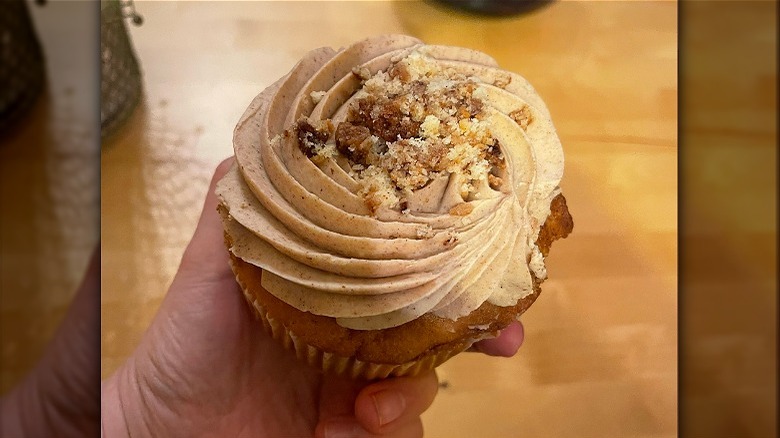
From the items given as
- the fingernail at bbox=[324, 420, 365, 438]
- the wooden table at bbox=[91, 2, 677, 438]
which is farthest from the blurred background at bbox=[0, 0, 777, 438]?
the fingernail at bbox=[324, 420, 365, 438]

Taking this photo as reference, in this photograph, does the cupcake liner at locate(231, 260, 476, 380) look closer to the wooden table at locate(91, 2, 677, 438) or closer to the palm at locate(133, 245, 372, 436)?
the palm at locate(133, 245, 372, 436)

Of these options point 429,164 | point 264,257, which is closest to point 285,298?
point 264,257

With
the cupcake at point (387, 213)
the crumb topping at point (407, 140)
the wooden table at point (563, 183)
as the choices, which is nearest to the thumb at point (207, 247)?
the wooden table at point (563, 183)

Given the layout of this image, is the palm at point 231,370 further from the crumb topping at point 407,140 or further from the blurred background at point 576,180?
the crumb topping at point 407,140
